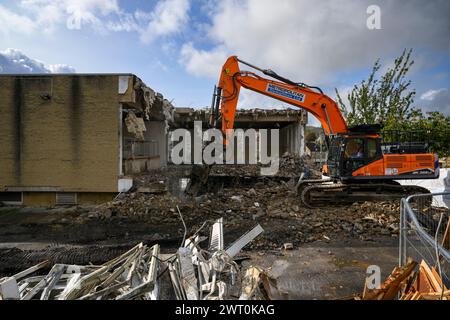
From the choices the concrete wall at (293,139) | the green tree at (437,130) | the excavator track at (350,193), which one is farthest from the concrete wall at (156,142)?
the green tree at (437,130)

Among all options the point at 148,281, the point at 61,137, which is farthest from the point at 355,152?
the point at 61,137

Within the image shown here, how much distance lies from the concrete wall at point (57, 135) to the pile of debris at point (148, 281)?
255 inches

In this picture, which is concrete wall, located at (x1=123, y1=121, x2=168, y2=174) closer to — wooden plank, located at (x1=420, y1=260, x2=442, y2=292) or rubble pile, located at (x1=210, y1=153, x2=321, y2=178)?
rubble pile, located at (x1=210, y1=153, x2=321, y2=178)

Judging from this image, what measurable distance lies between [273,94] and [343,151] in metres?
2.64

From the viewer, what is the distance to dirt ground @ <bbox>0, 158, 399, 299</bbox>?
14.7ft

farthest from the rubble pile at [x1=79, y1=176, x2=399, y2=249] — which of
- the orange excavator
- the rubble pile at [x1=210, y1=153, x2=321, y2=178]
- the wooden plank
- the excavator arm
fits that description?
the rubble pile at [x1=210, y1=153, x2=321, y2=178]

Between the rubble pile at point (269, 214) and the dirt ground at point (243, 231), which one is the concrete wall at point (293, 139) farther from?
the rubble pile at point (269, 214)

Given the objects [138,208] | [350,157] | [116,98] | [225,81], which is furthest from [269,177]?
[116,98]

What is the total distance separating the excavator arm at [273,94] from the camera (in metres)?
8.12

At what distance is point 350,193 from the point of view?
8125mm

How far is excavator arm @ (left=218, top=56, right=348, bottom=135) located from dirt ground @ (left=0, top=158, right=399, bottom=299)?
8.25ft

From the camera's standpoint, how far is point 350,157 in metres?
7.83

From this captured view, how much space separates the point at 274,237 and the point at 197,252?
225 cm
